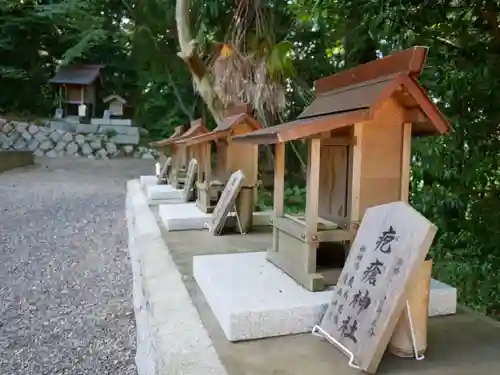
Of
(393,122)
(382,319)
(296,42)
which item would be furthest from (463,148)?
(296,42)

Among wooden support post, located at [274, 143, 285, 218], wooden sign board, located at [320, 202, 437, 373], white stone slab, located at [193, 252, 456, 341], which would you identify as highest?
wooden support post, located at [274, 143, 285, 218]

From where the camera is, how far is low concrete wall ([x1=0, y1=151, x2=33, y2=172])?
42.0 feet

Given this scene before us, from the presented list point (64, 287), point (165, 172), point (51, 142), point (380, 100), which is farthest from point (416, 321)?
point (51, 142)

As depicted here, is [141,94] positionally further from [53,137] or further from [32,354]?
[32,354]

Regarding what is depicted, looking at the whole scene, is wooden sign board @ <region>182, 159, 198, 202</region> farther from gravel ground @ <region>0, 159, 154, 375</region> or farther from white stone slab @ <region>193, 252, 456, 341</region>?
white stone slab @ <region>193, 252, 456, 341</region>

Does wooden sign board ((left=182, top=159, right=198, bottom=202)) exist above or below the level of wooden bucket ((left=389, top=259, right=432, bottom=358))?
above

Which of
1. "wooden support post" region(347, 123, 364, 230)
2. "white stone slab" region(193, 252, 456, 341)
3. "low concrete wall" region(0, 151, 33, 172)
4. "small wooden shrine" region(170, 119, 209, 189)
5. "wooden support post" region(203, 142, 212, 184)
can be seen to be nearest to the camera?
"white stone slab" region(193, 252, 456, 341)

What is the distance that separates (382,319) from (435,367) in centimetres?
27

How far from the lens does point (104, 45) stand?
18.4 m

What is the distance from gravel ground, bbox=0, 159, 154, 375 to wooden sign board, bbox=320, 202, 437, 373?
1668 mm

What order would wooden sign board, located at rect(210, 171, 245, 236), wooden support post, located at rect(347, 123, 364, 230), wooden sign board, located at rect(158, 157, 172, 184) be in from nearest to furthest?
wooden support post, located at rect(347, 123, 364, 230) → wooden sign board, located at rect(210, 171, 245, 236) → wooden sign board, located at rect(158, 157, 172, 184)

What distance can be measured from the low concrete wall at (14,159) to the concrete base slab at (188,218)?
10613mm

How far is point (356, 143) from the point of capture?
1840 mm

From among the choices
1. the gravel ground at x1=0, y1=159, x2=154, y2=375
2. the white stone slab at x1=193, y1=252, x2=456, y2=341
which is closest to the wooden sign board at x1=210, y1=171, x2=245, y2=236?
the gravel ground at x1=0, y1=159, x2=154, y2=375
